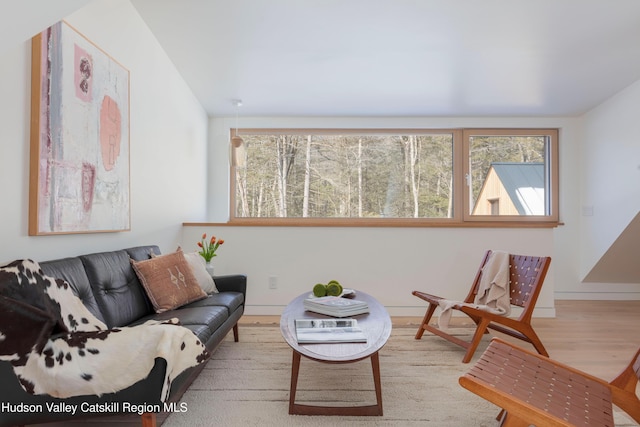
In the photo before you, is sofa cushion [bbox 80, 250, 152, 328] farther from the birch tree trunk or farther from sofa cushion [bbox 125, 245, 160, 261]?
the birch tree trunk

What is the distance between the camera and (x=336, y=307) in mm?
2283

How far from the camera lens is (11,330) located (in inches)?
49.2

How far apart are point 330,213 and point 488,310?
2428mm

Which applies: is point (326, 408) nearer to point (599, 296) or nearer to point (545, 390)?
point (545, 390)

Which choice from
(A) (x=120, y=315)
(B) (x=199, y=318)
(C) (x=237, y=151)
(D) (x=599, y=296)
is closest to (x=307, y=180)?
(C) (x=237, y=151)

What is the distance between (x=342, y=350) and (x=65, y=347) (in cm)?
104

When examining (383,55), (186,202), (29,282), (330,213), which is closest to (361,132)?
(330,213)

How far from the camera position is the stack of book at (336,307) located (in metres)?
2.28

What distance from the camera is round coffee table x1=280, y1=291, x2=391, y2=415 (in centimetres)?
167

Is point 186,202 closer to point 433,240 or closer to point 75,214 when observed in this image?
point 75,214

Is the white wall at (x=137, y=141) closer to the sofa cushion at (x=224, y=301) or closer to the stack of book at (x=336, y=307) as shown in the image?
the sofa cushion at (x=224, y=301)

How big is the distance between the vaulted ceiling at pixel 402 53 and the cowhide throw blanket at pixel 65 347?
7.59 ft

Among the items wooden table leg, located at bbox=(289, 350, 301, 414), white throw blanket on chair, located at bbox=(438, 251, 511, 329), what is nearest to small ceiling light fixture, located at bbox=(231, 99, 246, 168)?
white throw blanket on chair, located at bbox=(438, 251, 511, 329)

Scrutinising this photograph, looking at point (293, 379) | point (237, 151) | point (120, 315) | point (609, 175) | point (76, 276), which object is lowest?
point (293, 379)
